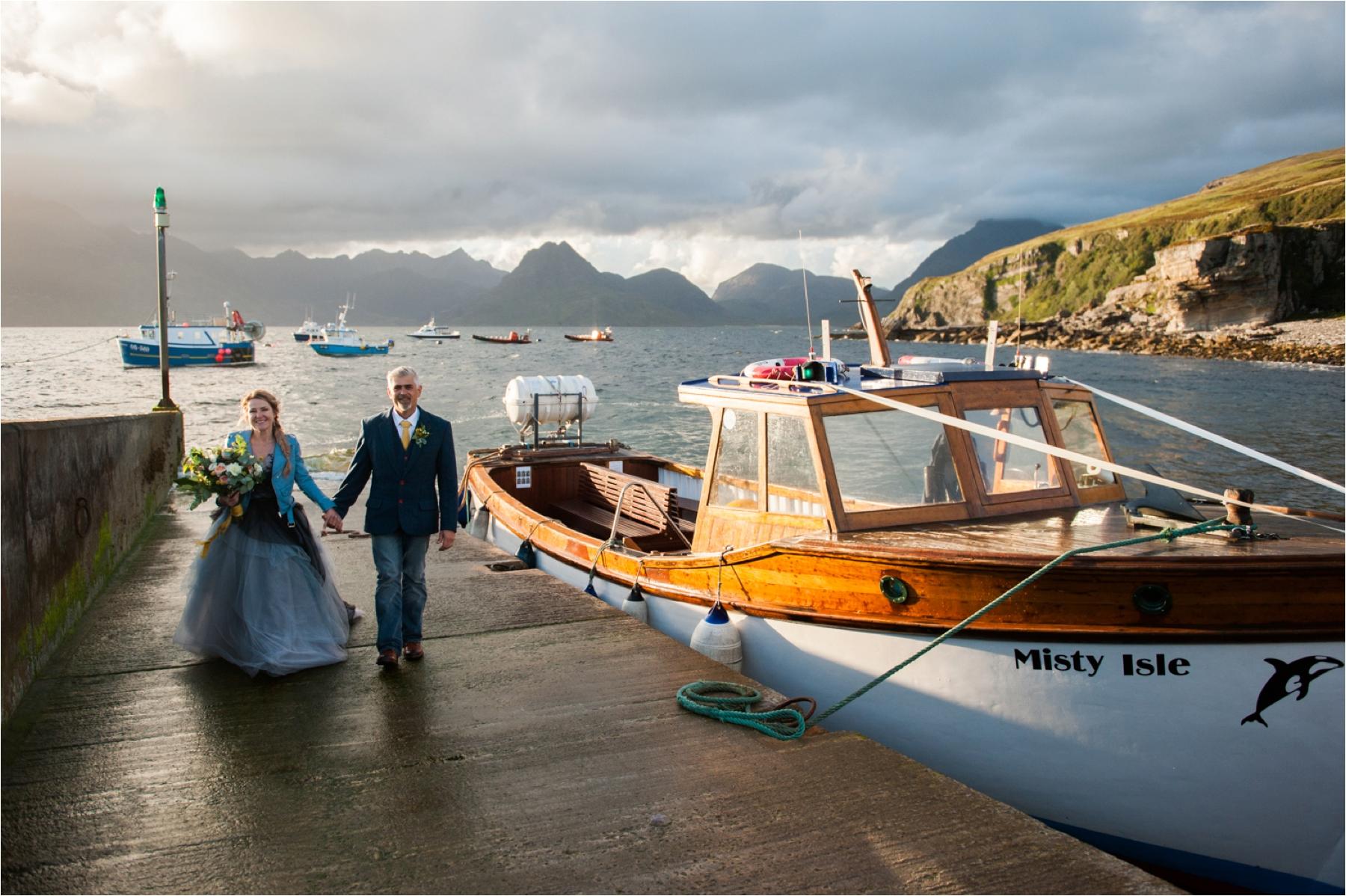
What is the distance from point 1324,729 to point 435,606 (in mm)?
6751

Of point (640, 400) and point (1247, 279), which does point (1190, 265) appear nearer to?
point (1247, 279)

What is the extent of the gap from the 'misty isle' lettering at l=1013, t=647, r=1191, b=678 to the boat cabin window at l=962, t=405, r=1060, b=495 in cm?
195

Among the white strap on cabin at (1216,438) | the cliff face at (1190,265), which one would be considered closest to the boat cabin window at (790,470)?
the white strap on cabin at (1216,438)

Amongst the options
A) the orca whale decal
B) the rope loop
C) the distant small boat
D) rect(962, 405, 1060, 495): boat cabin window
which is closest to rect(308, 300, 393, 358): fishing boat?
the distant small boat

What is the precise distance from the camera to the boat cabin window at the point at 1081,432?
7.35m

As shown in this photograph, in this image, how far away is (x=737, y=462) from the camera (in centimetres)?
764

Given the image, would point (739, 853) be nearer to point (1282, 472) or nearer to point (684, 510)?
point (684, 510)

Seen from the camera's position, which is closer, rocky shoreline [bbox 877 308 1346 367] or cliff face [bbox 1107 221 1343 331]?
rocky shoreline [bbox 877 308 1346 367]

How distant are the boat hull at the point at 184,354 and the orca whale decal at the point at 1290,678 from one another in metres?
87.0

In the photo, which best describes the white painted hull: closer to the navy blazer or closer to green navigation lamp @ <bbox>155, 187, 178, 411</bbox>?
the navy blazer

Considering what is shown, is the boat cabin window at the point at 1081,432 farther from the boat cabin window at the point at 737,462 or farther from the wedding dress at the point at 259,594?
the wedding dress at the point at 259,594

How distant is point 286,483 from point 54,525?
7.24 feet

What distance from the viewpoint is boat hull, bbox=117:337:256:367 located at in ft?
262

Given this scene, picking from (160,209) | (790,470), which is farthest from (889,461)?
(160,209)
